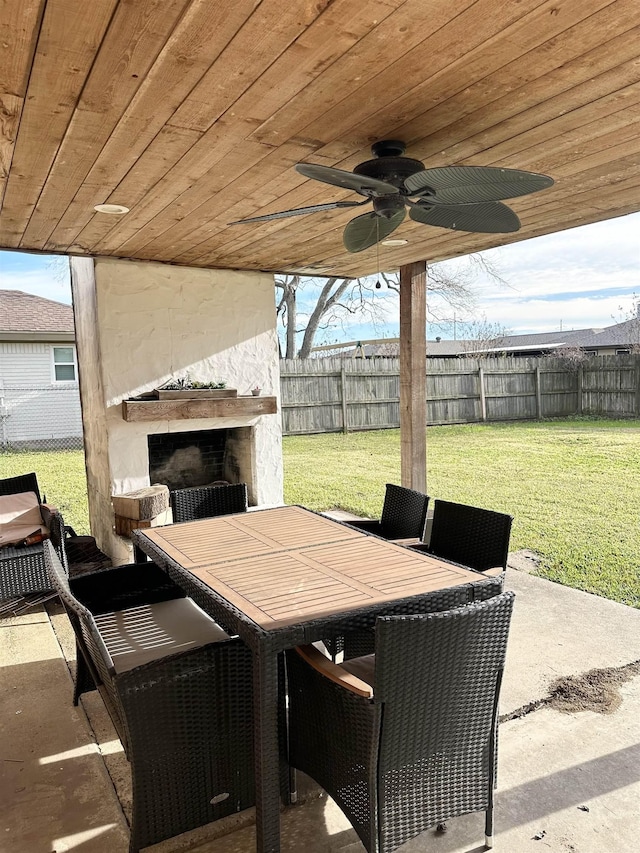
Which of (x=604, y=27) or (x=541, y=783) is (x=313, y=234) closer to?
(x=604, y=27)

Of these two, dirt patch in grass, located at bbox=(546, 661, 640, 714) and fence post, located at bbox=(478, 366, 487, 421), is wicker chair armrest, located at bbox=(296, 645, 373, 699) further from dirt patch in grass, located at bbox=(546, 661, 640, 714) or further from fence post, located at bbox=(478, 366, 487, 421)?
fence post, located at bbox=(478, 366, 487, 421)

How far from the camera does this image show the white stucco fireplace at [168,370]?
15.3ft

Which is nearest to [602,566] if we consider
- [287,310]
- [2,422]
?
[2,422]

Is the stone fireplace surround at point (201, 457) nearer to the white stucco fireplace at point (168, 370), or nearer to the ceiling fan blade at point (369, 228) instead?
the white stucco fireplace at point (168, 370)

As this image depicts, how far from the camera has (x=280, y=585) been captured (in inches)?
82.7

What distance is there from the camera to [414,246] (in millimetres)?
4262

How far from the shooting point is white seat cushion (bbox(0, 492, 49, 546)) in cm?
385

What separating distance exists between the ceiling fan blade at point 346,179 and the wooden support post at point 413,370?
2.43m

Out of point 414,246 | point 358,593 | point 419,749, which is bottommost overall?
point 419,749

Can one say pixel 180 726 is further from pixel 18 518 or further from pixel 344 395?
pixel 344 395

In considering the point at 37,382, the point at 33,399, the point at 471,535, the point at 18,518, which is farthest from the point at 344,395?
the point at 471,535

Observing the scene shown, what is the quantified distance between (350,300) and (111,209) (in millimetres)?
13883

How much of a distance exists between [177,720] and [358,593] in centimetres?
67

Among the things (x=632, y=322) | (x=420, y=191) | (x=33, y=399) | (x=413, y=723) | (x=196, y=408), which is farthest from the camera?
(x=632, y=322)
